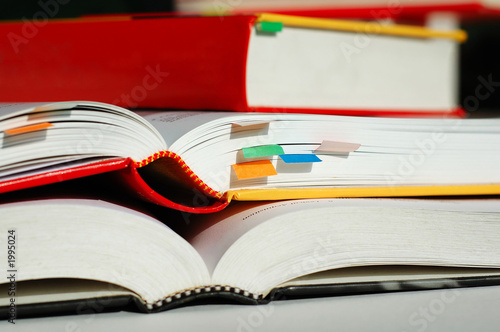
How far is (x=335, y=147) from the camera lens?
71cm

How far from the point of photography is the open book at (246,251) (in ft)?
1.91

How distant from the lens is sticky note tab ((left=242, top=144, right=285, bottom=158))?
0.68m

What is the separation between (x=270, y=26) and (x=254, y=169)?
0.20 metres

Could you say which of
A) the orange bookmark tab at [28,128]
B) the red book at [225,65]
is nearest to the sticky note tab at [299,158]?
the red book at [225,65]

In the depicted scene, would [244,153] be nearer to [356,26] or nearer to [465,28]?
[356,26]

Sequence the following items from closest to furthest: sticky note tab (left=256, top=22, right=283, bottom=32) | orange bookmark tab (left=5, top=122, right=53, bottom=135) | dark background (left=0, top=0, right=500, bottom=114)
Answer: orange bookmark tab (left=5, top=122, right=53, bottom=135) < sticky note tab (left=256, top=22, right=283, bottom=32) < dark background (left=0, top=0, right=500, bottom=114)

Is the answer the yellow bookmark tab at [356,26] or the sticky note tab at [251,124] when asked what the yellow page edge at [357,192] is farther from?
the yellow bookmark tab at [356,26]

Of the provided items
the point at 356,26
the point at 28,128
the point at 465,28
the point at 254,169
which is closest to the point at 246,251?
the point at 254,169

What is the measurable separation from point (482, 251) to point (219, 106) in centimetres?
34

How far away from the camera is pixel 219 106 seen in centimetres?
80

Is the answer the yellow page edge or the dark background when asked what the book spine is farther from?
the dark background

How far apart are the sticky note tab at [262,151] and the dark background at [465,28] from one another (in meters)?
0.93

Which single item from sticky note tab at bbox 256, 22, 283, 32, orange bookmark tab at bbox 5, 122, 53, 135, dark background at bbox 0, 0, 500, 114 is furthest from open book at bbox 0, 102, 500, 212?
dark background at bbox 0, 0, 500, 114

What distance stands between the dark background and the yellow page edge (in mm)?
767
